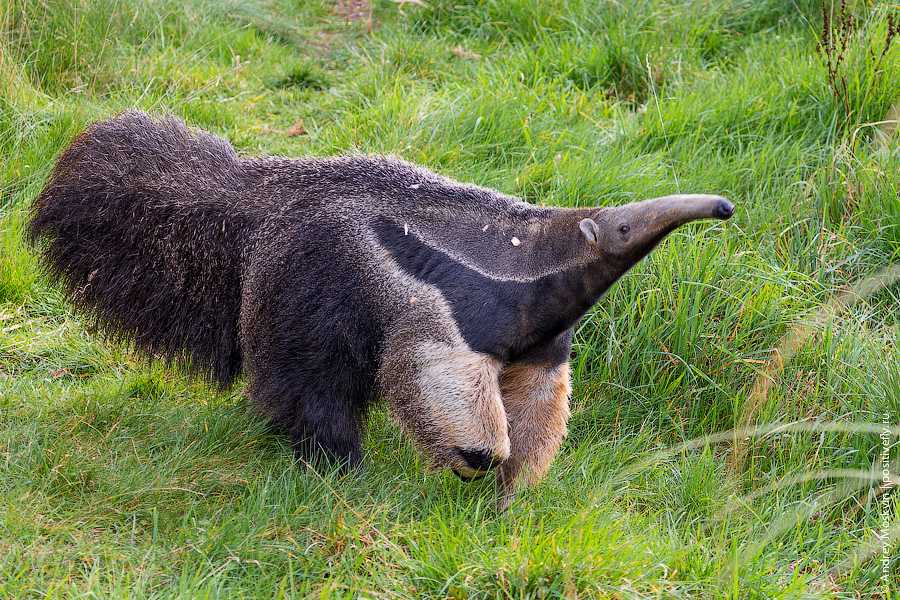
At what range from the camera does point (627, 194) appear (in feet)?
21.2

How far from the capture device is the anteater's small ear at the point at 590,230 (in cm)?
442

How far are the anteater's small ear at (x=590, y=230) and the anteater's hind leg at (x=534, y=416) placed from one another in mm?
628

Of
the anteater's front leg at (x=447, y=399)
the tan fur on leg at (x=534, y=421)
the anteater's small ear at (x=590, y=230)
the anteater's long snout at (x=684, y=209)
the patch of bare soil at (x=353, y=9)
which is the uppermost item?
the anteater's long snout at (x=684, y=209)

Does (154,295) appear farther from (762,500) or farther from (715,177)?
(715,177)

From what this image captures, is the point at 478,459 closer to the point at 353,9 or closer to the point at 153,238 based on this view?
the point at 153,238

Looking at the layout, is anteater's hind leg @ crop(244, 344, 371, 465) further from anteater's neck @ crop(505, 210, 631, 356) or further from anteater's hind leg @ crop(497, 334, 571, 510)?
anteater's neck @ crop(505, 210, 631, 356)

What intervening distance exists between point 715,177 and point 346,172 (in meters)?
2.80

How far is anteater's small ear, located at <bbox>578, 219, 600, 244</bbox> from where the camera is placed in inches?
174

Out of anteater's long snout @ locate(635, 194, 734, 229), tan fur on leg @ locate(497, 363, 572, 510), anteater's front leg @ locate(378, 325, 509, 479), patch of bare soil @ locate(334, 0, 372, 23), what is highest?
anteater's long snout @ locate(635, 194, 734, 229)

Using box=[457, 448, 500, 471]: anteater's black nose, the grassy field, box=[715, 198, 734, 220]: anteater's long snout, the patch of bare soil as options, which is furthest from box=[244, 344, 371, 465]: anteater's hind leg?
the patch of bare soil

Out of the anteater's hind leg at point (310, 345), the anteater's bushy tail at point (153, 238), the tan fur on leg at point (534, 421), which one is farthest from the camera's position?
the anteater's bushy tail at point (153, 238)

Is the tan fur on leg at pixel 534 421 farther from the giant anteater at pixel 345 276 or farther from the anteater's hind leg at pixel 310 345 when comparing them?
the anteater's hind leg at pixel 310 345

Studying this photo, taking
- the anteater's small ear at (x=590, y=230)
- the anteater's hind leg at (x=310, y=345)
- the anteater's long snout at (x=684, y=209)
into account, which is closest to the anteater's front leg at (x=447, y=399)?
the anteater's hind leg at (x=310, y=345)

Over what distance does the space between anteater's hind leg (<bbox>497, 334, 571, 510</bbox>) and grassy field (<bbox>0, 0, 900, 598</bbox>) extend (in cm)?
15
